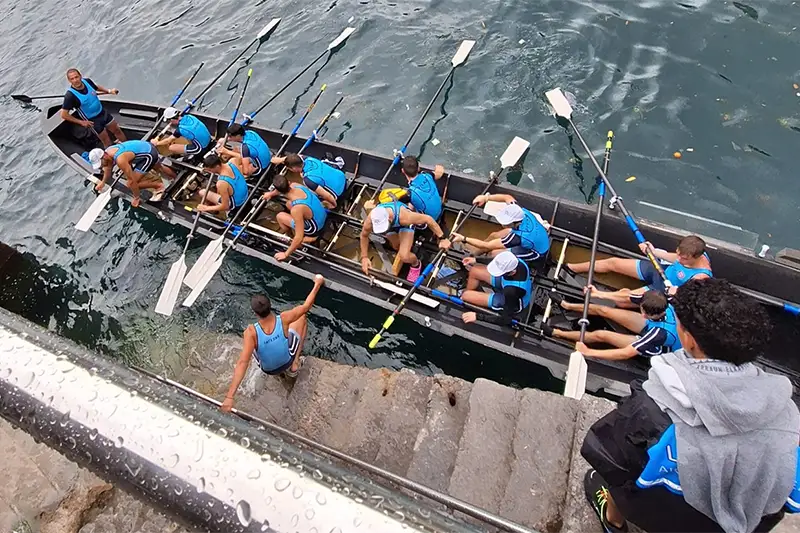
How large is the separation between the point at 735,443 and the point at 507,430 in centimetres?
274

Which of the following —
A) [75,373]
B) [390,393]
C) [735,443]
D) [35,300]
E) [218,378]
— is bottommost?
[35,300]

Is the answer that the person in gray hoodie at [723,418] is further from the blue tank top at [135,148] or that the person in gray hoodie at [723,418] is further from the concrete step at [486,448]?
the blue tank top at [135,148]

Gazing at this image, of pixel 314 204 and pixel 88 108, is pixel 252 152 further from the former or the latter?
pixel 88 108

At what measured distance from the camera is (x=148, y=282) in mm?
10656

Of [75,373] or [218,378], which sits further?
[218,378]

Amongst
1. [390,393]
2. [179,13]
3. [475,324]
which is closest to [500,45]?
[475,324]

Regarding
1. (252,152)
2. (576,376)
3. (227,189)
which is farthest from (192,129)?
(576,376)

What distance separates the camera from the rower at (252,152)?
10242 mm

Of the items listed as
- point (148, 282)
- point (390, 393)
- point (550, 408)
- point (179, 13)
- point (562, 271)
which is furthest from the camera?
point (179, 13)

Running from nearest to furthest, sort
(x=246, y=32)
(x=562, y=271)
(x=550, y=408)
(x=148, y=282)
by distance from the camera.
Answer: (x=550, y=408) < (x=562, y=271) < (x=148, y=282) < (x=246, y=32)

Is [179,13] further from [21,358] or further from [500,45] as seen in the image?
[21,358]

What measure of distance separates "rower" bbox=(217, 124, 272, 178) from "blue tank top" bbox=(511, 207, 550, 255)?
18.2 ft

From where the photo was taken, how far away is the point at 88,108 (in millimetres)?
11781

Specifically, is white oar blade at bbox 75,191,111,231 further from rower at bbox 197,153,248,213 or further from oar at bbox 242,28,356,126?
oar at bbox 242,28,356,126
